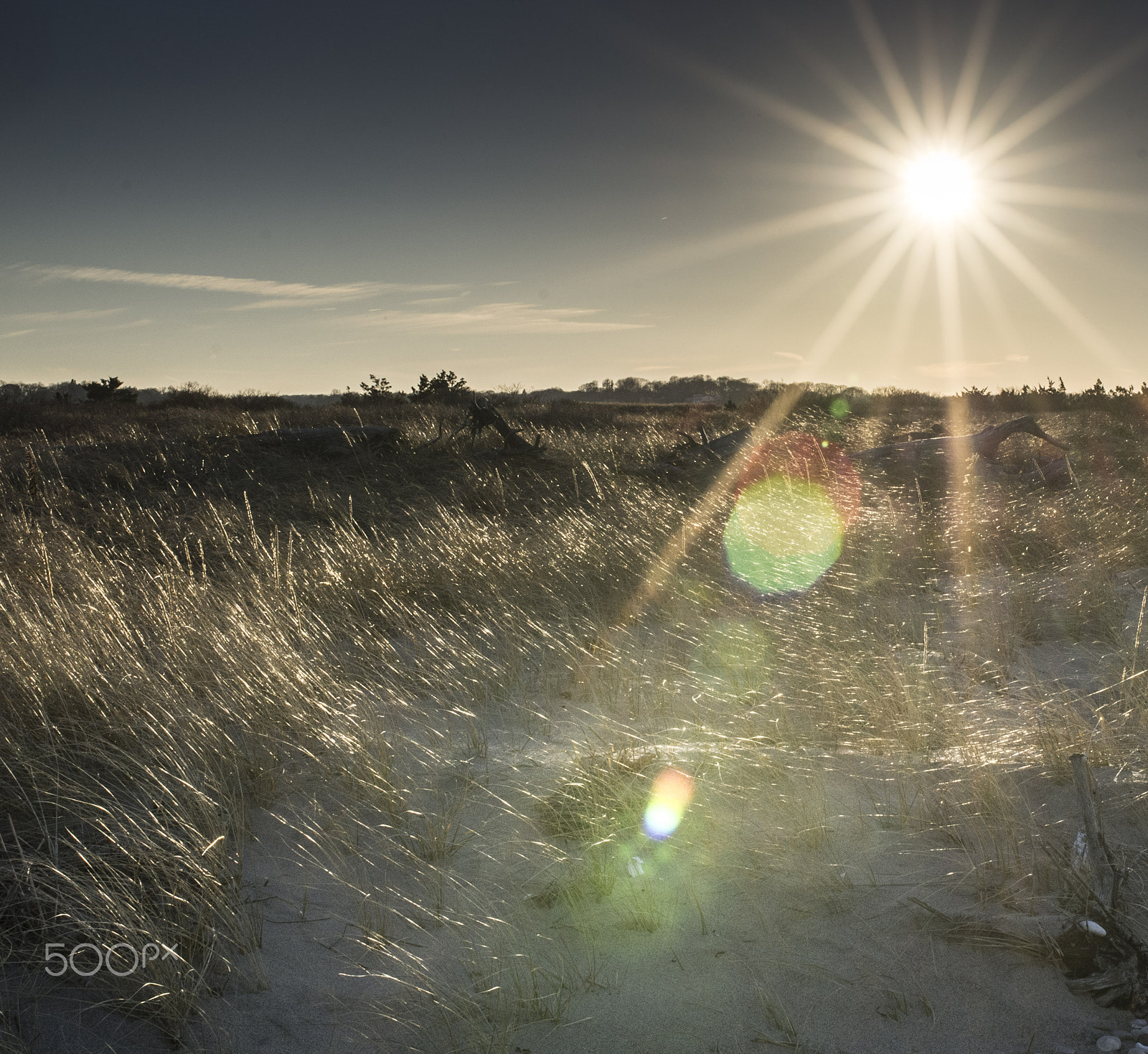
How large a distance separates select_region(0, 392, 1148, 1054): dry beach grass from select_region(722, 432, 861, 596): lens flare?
72 cm

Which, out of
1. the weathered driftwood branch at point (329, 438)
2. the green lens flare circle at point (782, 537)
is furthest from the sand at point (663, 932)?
the weathered driftwood branch at point (329, 438)

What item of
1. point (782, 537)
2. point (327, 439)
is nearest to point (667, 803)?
point (782, 537)

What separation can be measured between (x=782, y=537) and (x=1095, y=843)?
6.35m

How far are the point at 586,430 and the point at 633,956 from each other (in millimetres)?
17552

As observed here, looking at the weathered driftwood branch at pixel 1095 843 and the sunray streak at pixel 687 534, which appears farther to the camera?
the sunray streak at pixel 687 534

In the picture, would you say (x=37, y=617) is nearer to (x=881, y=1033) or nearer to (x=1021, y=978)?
(x=881, y=1033)

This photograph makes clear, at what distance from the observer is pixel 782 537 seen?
8.48 meters

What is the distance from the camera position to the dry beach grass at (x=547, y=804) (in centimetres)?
211

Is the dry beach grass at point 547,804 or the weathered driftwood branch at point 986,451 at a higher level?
the weathered driftwood branch at point 986,451

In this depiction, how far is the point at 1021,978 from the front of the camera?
2176 mm

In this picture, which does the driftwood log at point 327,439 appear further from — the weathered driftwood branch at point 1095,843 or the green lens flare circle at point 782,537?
the weathered driftwood branch at point 1095,843
